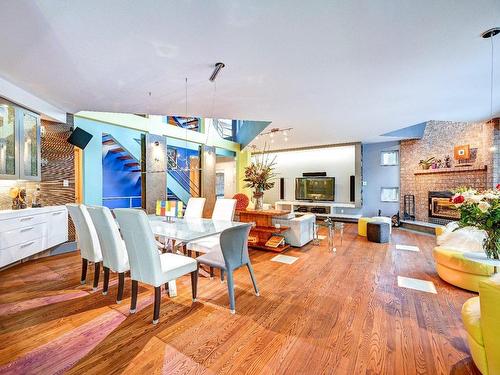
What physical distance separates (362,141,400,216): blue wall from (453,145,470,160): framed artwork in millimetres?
1575

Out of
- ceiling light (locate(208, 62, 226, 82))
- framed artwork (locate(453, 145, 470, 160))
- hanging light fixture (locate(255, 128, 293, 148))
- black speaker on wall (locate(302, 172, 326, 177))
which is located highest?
hanging light fixture (locate(255, 128, 293, 148))

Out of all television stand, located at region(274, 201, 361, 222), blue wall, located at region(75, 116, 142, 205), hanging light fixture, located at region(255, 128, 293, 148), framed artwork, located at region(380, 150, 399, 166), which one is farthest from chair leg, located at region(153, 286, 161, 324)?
framed artwork, located at region(380, 150, 399, 166)

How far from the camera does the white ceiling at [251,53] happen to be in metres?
1.75

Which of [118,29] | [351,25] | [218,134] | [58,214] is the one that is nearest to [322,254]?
[351,25]

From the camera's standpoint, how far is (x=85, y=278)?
3002mm

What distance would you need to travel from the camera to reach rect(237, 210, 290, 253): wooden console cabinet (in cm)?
442

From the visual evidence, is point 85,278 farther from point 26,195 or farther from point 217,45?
point 217,45

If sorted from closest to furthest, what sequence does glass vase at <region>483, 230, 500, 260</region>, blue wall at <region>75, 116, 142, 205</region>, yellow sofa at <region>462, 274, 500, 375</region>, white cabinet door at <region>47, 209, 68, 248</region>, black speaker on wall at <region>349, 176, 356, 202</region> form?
yellow sofa at <region>462, 274, 500, 375</region> < glass vase at <region>483, 230, 500, 260</region> < white cabinet door at <region>47, 209, 68, 248</region> < blue wall at <region>75, 116, 142, 205</region> < black speaker on wall at <region>349, 176, 356, 202</region>

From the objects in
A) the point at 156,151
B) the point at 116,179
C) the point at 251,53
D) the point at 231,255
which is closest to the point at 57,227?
the point at 156,151

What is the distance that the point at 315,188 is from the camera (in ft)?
27.6

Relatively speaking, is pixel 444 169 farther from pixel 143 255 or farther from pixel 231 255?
pixel 143 255

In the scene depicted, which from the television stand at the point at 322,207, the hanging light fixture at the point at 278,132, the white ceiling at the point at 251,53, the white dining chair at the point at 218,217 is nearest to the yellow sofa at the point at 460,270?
the white ceiling at the point at 251,53

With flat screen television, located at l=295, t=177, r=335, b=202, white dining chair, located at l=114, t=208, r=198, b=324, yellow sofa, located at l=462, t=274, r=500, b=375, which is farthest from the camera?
flat screen television, located at l=295, t=177, r=335, b=202

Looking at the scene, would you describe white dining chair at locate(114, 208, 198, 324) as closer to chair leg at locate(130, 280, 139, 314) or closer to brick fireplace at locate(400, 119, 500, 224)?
chair leg at locate(130, 280, 139, 314)
